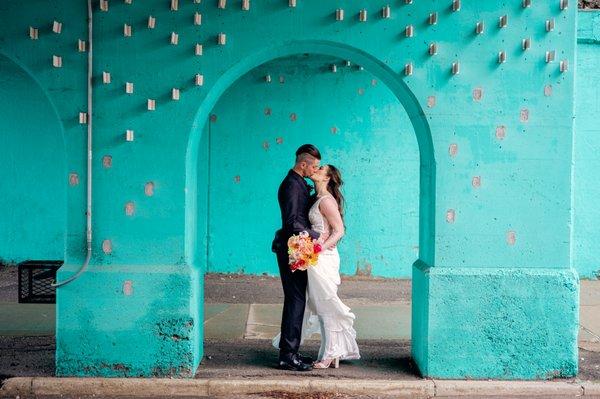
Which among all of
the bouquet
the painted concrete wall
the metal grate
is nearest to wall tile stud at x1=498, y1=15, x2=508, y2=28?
the bouquet

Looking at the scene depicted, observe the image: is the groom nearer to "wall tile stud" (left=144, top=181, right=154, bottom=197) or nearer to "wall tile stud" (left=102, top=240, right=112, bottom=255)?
"wall tile stud" (left=144, top=181, right=154, bottom=197)

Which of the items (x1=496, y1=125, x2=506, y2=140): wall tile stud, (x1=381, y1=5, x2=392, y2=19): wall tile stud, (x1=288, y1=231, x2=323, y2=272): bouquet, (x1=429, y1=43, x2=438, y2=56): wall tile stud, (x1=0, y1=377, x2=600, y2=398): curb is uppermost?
(x1=381, y1=5, x2=392, y2=19): wall tile stud

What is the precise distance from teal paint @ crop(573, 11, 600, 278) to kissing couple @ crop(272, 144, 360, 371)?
19.0ft

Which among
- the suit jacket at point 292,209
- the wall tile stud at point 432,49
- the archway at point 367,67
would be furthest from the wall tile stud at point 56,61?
the wall tile stud at point 432,49

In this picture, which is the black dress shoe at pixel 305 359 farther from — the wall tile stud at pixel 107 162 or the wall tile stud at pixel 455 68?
the wall tile stud at pixel 455 68

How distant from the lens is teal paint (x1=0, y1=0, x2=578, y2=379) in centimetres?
626

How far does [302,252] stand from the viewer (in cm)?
628

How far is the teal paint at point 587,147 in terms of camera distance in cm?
1100

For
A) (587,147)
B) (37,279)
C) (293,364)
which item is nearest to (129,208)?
(37,279)

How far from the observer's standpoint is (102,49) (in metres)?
6.26

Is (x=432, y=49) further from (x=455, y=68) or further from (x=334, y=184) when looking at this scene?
(x=334, y=184)

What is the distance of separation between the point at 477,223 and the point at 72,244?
3.38 m

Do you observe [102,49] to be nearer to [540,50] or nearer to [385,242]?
[540,50]

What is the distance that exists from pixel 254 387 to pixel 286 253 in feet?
3.80
